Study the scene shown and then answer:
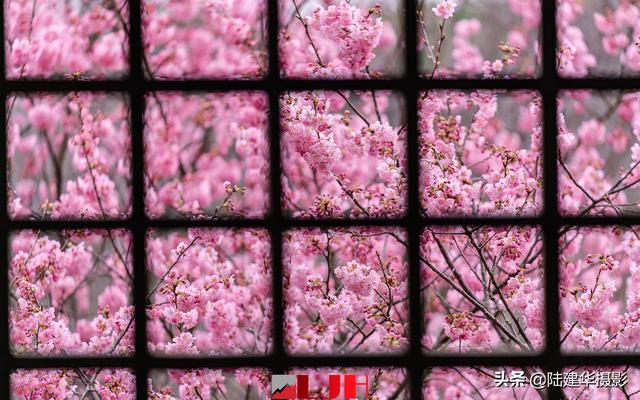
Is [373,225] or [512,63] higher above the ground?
[512,63]

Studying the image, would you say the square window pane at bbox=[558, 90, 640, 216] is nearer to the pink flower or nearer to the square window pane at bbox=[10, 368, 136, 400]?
the pink flower

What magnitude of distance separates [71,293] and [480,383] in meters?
0.91

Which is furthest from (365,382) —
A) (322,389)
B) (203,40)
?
(203,40)

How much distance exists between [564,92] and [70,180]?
108 centimetres

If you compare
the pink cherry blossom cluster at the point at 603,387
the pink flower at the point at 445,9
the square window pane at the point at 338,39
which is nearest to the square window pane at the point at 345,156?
the square window pane at the point at 338,39

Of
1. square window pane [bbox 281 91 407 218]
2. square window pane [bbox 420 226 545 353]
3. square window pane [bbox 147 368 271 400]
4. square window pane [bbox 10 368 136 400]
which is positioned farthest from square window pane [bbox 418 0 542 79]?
square window pane [bbox 10 368 136 400]

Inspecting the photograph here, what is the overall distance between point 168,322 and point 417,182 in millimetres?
611

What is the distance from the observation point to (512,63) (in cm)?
127

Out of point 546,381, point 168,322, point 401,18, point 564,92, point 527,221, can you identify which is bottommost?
point 546,381

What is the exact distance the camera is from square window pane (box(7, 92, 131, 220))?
1275 mm

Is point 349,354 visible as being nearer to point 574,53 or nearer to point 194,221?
point 194,221

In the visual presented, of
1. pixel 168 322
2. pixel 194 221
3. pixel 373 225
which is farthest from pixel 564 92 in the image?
pixel 168 322

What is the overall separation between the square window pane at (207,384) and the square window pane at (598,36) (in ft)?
3.11

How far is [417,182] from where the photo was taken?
1261 millimetres
